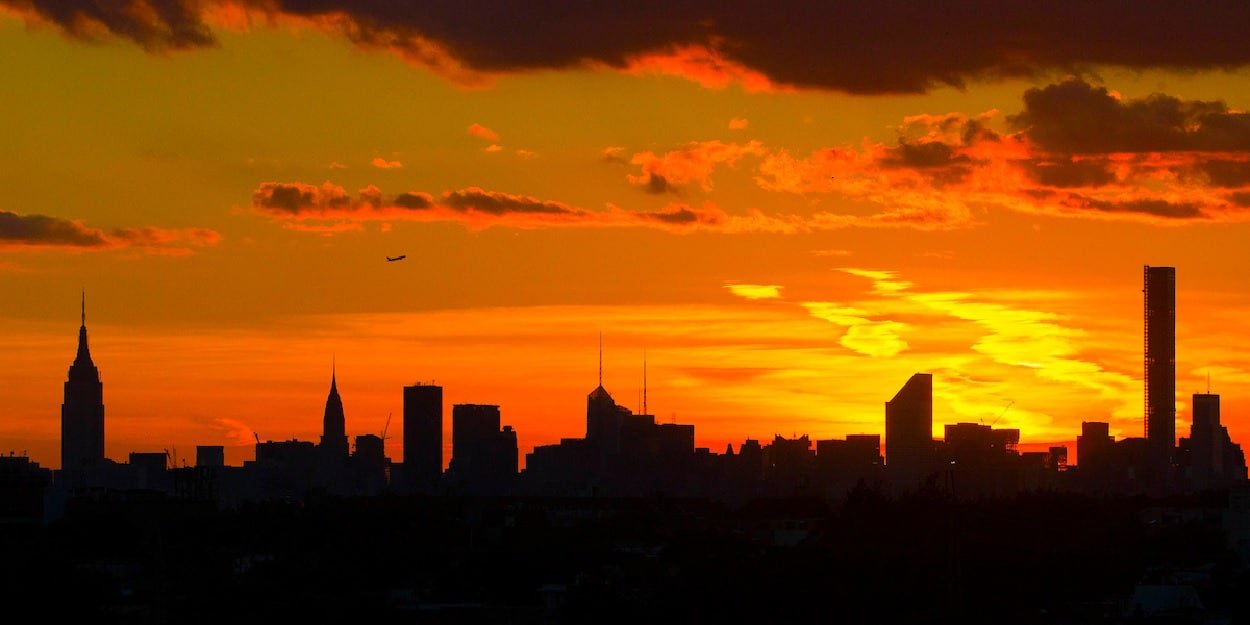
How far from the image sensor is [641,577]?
6127 inches

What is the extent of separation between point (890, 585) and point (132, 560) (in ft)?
175

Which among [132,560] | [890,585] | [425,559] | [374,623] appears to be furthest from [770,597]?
[132,560]

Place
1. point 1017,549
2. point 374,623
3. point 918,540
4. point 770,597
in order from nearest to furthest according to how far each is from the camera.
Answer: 1. point 374,623
2. point 770,597
3. point 1017,549
4. point 918,540

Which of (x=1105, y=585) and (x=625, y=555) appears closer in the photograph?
(x=1105, y=585)

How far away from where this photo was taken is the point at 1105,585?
518 feet

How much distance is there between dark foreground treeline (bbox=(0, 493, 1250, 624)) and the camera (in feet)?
431

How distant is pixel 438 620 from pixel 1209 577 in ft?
157

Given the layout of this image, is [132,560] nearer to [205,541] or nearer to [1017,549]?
[205,541]

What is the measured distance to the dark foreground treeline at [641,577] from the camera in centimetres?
13125

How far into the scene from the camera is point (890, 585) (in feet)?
485

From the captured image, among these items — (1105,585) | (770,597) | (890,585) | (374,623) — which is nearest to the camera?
(374,623)

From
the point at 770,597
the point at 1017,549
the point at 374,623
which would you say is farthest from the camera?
the point at 1017,549

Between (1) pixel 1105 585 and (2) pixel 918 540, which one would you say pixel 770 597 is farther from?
(2) pixel 918 540

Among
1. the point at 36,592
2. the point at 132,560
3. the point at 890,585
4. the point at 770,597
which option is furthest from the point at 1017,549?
the point at 36,592
